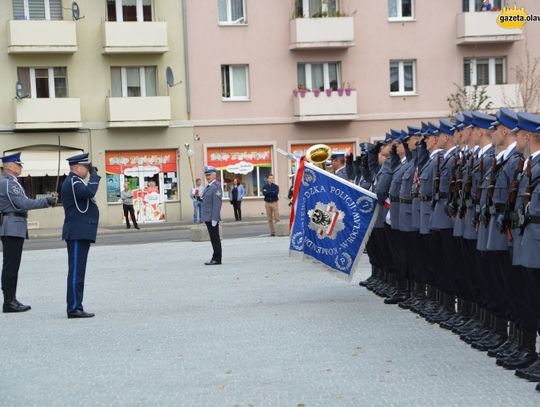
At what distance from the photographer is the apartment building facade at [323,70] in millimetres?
44688

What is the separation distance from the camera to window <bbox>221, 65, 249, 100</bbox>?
45.0m

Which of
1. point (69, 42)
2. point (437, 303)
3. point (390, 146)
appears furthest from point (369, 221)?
point (69, 42)

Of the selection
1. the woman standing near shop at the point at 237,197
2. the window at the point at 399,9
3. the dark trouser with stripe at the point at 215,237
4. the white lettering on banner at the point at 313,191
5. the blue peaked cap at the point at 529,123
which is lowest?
the woman standing near shop at the point at 237,197

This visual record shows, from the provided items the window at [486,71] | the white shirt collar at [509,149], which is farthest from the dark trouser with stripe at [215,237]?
the window at [486,71]

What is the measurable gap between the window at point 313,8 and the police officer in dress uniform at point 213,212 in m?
25.1

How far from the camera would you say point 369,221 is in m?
13.9

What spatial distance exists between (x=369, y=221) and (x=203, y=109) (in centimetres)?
3130

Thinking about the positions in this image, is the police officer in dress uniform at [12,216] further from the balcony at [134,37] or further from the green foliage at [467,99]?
the balcony at [134,37]

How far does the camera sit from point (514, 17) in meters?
45.9

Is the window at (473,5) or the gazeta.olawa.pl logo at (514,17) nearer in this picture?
the gazeta.olawa.pl logo at (514,17)

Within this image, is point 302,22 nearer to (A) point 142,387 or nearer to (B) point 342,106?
(B) point 342,106

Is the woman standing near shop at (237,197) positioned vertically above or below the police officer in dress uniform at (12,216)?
below

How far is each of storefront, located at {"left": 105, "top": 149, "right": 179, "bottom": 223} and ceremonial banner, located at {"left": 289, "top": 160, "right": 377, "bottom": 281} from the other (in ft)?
98.9

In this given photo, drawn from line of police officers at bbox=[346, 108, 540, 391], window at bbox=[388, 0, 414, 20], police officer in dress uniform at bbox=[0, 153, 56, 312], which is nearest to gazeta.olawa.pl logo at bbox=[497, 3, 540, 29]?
window at bbox=[388, 0, 414, 20]
